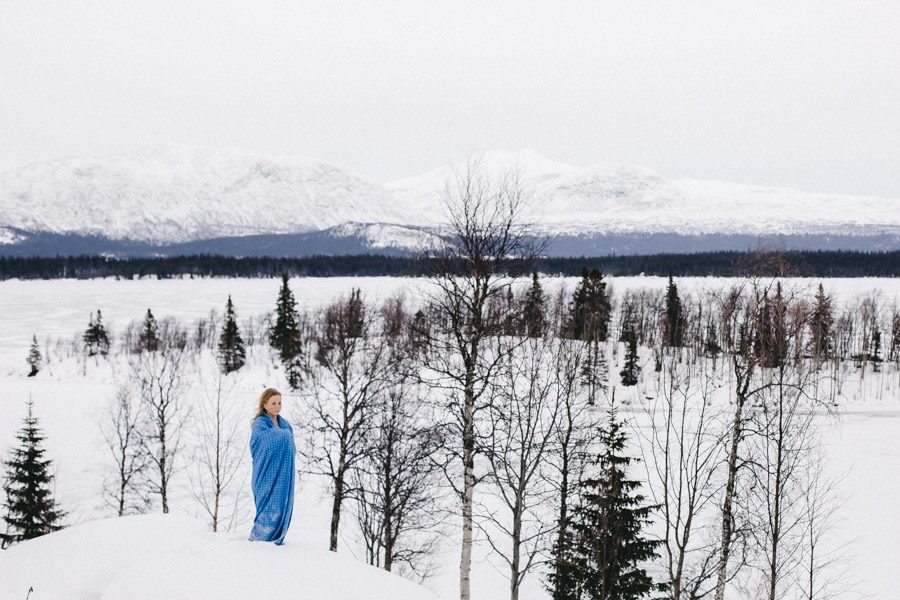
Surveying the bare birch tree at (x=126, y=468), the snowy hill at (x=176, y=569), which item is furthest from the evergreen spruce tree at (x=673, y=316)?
the snowy hill at (x=176, y=569)

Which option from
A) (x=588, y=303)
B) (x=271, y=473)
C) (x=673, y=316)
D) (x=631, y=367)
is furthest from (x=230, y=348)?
(x=271, y=473)

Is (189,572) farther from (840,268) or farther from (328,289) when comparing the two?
(840,268)

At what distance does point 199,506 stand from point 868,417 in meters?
53.9

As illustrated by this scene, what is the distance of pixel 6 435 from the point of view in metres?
39.7

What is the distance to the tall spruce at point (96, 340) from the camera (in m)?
76.8

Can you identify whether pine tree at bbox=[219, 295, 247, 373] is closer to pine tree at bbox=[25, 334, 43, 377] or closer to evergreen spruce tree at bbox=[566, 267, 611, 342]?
pine tree at bbox=[25, 334, 43, 377]

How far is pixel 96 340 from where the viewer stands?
76625mm

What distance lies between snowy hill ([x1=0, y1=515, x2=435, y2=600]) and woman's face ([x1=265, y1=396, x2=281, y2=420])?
1.79 metres

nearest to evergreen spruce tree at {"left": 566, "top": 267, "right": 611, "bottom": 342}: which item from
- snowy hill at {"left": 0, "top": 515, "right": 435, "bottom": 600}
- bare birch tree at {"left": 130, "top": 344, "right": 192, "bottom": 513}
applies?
bare birch tree at {"left": 130, "top": 344, "right": 192, "bottom": 513}

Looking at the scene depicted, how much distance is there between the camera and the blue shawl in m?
7.96

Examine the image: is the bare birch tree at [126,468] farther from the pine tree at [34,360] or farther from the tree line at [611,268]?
the tree line at [611,268]

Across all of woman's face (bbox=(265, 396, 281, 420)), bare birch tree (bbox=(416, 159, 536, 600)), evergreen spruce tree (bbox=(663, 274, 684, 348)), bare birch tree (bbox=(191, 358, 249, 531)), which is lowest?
bare birch tree (bbox=(191, 358, 249, 531))

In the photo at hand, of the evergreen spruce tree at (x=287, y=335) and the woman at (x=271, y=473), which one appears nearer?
the woman at (x=271, y=473)

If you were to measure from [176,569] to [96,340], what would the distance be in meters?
82.8
